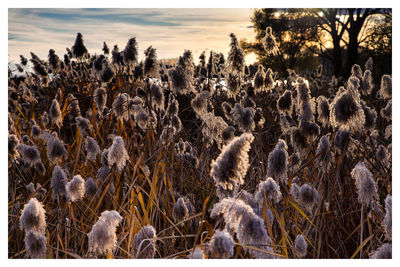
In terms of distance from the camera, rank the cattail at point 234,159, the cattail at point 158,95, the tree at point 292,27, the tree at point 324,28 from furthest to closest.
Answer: the tree at point 292,27 → the tree at point 324,28 → the cattail at point 158,95 → the cattail at point 234,159

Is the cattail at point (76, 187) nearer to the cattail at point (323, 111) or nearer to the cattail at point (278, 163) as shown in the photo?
the cattail at point (278, 163)

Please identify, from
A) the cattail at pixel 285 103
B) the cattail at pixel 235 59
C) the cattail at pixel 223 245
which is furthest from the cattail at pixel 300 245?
the cattail at pixel 235 59

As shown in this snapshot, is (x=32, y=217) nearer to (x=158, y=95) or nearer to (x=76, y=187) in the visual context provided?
(x=76, y=187)

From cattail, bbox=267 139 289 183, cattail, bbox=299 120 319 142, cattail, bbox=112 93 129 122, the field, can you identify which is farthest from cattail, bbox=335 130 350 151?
cattail, bbox=112 93 129 122

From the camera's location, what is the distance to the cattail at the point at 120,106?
253 cm

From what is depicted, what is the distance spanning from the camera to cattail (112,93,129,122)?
2.53m

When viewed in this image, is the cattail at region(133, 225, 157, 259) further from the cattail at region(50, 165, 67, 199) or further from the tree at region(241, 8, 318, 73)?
the tree at region(241, 8, 318, 73)

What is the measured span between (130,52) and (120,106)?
0.41m

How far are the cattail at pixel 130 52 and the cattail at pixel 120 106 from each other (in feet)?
0.95

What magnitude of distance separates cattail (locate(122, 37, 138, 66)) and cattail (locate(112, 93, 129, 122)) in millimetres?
290

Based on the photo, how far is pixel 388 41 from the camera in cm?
323

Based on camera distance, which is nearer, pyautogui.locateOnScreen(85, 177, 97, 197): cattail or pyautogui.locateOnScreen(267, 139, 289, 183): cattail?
pyautogui.locateOnScreen(267, 139, 289, 183): cattail

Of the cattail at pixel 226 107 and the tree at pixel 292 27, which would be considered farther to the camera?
the tree at pixel 292 27
